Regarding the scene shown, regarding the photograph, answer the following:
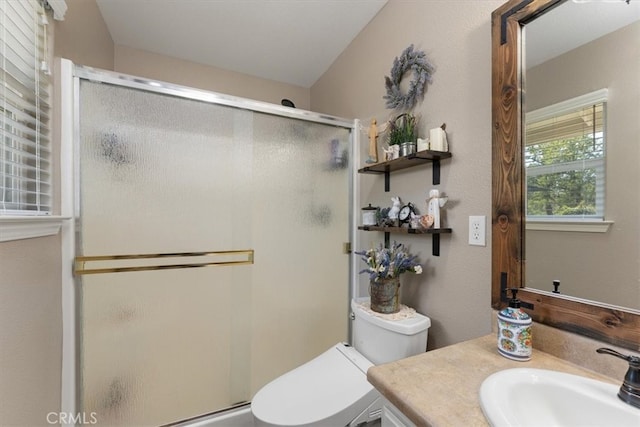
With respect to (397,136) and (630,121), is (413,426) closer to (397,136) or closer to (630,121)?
(630,121)

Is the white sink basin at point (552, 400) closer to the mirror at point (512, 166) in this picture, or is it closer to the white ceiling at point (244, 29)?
the mirror at point (512, 166)

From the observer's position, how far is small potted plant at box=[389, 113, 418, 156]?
1.33m

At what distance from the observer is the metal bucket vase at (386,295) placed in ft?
4.13

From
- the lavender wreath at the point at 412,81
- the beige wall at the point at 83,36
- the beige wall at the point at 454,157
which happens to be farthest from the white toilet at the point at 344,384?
the beige wall at the point at 83,36

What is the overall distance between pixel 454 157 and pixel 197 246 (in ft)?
4.39

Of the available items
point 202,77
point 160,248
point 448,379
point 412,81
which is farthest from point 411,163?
point 202,77

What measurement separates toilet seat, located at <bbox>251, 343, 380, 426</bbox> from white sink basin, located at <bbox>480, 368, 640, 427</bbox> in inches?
23.4

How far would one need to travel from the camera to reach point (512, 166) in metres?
0.94

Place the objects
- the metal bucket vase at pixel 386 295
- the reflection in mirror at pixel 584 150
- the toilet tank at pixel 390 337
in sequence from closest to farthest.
→ the reflection in mirror at pixel 584 150
the toilet tank at pixel 390 337
the metal bucket vase at pixel 386 295

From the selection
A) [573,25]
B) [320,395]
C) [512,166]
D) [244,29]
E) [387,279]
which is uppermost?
Answer: [244,29]

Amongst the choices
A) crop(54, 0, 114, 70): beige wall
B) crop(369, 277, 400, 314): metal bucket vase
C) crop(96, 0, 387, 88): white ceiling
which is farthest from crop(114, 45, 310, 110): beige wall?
crop(369, 277, 400, 314): metal bucket vase

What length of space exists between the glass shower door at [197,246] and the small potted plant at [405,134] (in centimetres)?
53

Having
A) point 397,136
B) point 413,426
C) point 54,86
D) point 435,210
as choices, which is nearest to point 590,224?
point 435,210

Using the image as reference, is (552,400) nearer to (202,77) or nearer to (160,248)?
(160,248)
